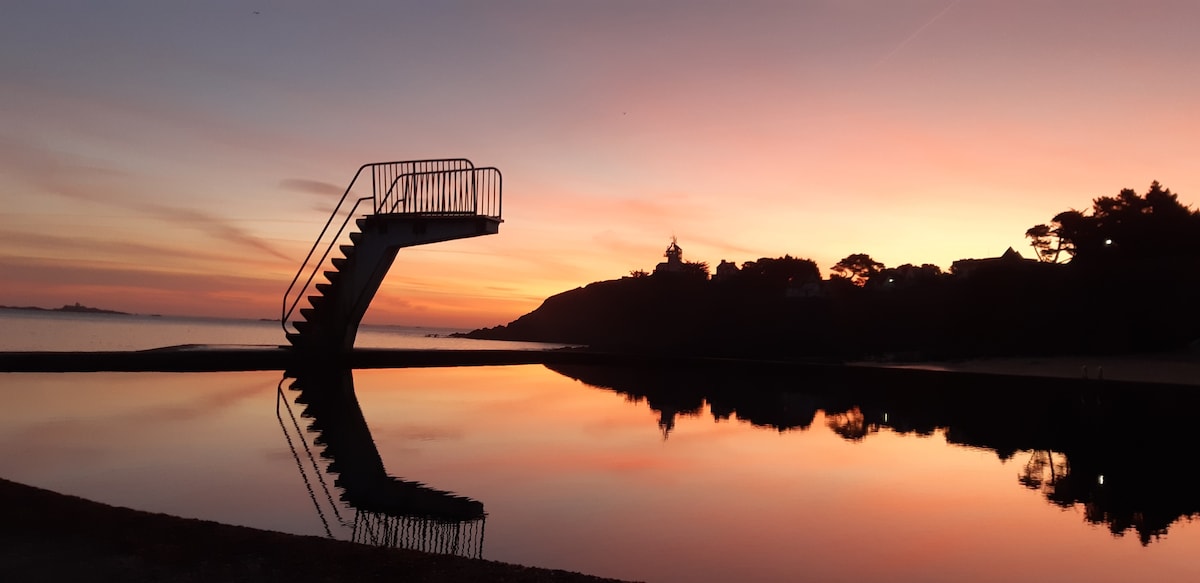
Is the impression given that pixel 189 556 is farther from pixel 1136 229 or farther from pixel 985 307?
pixel 1136 229

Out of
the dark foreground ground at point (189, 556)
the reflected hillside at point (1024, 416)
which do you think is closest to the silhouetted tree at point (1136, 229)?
the reflected hillside at point (1024, 416)

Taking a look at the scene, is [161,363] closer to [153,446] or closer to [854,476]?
[153,446]

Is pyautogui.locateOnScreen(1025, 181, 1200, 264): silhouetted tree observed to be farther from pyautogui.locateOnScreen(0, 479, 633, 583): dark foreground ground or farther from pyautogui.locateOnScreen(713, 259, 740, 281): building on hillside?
pyautogui.locateOnScreen(0, 479, 633, 583): dark foreground ground

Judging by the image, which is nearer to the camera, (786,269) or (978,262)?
(978,262)

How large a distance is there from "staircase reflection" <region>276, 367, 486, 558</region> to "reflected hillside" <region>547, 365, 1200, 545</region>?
18.7 feet

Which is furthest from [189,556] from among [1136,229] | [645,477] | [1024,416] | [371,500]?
[1136,229]

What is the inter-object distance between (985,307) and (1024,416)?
5303 centimetres

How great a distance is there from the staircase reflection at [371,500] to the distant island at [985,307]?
146ft

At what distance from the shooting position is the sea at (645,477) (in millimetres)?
5852

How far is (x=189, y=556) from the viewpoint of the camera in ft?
14.4

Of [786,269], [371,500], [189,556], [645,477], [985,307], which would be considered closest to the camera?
[189,556]

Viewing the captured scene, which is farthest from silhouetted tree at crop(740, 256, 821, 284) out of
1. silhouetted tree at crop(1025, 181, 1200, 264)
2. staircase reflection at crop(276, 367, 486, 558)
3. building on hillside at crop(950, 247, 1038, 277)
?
staircase reflection at crop(276, 367, 486, 558)

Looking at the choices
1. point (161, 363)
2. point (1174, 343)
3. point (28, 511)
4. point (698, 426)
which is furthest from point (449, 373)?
point (1174, 343)

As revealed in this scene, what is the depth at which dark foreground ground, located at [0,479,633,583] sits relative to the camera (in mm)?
4109
